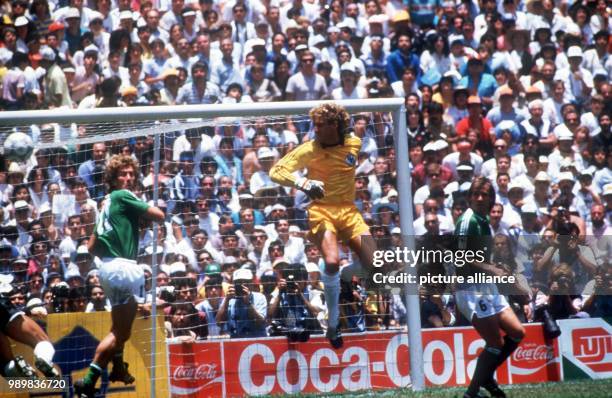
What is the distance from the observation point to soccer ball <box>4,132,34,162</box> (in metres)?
9.39

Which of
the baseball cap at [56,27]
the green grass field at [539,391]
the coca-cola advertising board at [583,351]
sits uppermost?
the baseball cap at [56,27]

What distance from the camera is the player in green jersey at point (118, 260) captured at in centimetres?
856

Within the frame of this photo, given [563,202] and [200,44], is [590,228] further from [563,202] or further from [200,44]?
[200,44]

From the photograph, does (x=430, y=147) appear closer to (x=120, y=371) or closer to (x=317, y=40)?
(x=317, y=40)

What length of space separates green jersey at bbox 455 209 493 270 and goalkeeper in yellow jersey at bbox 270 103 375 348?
3.04 feet

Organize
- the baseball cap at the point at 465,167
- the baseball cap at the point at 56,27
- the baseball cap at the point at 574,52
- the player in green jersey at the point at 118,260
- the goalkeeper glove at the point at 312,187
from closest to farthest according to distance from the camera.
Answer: the player in green jersey at the point at 118,260
the goalkeeper glove at the point at 312,187
the baseball cap at the point at 465,167
the baseball cap at the point at 56,27
the baseball cap at the point at 574,52

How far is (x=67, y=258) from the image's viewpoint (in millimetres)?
10453

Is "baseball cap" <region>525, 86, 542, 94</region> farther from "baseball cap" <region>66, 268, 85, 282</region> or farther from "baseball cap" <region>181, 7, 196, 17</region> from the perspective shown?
"baseball cap" <region>66, 268, 85, 282</region>

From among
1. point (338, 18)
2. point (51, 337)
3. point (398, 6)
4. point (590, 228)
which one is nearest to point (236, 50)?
point (338, 18)

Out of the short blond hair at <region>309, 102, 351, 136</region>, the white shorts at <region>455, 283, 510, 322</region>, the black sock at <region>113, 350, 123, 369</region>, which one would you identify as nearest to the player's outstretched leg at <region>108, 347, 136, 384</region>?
the black sock at <region>113, 350, 123, 369</region>

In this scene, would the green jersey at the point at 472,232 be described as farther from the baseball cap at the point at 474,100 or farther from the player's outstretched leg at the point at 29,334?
the baseball cap at the point at 474,100

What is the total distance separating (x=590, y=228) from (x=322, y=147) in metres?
5.21

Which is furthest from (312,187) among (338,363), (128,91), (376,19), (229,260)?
(376,19)

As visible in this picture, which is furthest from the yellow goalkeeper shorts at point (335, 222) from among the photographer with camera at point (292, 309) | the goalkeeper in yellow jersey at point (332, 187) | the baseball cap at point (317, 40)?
the baseball cap at point (317, 40)
